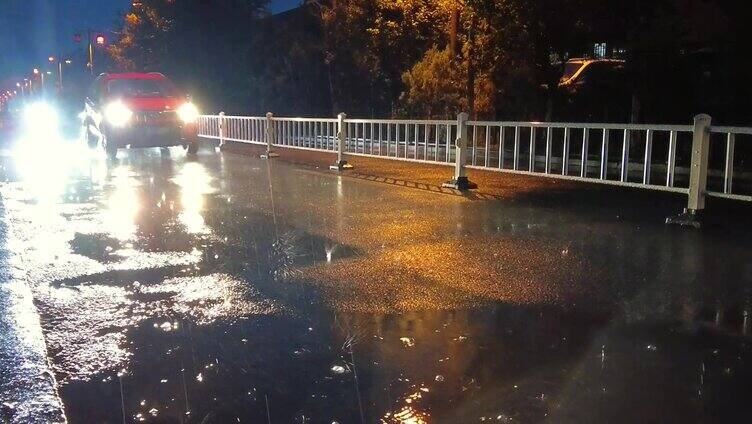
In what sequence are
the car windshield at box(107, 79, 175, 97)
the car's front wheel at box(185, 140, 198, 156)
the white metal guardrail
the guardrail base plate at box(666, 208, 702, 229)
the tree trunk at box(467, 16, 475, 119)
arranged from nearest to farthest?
the guardrail base plate at box(666, 208, 702, 229), the white metal guardrail, the tree trunk at box(467, 16, 475, 119), the car windshield at box(107, 79, 175, 97), the car's front wheel at box(185, 140, 198, 156)

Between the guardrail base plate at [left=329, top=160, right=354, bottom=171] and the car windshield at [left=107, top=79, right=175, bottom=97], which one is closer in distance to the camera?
the guardrail base plate at [left=329, top=160, right=354, bottom=171]

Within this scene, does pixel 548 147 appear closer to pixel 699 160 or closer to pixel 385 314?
pixel 699 160

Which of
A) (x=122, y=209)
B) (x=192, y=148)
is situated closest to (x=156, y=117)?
(x=192, y=148)

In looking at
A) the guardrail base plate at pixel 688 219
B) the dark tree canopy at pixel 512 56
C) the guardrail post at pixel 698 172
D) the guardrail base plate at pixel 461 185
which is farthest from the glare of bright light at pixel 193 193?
the dark tree canopy at pixel 512 56

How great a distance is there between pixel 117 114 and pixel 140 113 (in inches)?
27.0

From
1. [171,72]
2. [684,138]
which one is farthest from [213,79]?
[684,138]

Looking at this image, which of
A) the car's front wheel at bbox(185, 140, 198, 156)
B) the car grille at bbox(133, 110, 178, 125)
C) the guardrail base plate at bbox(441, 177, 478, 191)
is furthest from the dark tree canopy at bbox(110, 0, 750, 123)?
the car grille at bbox(133, 110, 178, 125)

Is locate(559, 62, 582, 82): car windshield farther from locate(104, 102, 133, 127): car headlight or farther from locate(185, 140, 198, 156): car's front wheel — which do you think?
locate(104, 102, 133, 127): car headlight

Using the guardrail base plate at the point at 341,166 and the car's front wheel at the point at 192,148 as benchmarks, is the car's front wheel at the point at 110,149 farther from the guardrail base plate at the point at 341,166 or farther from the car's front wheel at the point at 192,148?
the guardrail base plate at the point at 341,166

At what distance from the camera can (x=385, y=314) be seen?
6094mm

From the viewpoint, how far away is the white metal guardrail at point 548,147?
10305 millimetres

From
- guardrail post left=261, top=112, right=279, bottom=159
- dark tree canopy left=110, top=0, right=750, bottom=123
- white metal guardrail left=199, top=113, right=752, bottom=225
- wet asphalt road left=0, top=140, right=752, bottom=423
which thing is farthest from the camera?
guardrail post left=261, top=112, right=279, bottom=159

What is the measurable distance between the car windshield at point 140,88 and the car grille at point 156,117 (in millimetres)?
710

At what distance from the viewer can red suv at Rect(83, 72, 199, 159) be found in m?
21.4
